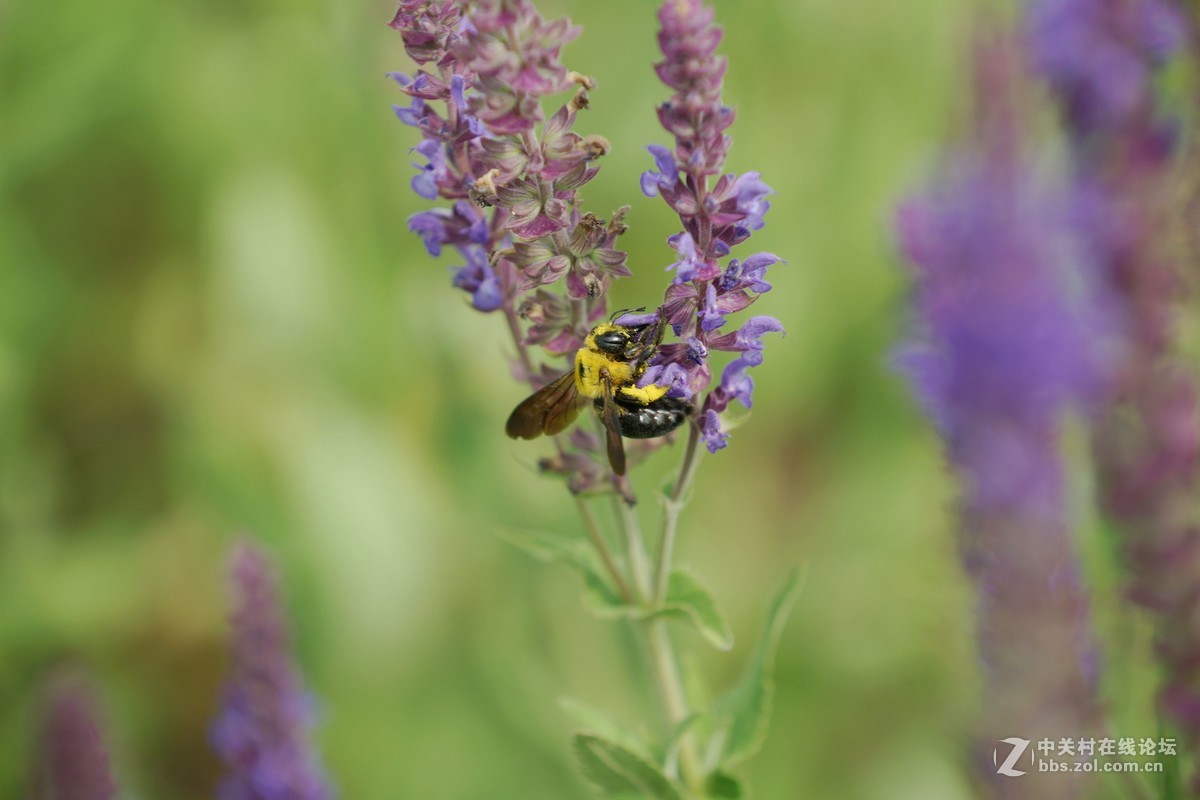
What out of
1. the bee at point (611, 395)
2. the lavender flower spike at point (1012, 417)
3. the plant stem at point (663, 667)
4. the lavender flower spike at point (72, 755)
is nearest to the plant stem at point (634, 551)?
the plant stem at point (663, 667)

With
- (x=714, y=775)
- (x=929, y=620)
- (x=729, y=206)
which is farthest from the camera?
(x=929, y=620)

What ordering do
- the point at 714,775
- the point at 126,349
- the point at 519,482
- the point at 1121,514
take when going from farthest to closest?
the point at 126,349 → the point at 519,482 → the point at 714,775 → the point at 1121,514

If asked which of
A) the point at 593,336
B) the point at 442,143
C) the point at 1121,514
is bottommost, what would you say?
the point at 1121,514

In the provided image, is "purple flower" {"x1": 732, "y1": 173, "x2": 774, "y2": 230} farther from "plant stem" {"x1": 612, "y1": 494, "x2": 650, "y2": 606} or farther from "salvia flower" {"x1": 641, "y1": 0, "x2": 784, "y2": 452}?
"plant stem" {"x1": 612, "y1": 494, "x2": 650, "y2": 606}

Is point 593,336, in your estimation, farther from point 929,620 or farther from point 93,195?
point 93,195

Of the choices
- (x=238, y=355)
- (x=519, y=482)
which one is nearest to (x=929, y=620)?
(x=519, y=482)

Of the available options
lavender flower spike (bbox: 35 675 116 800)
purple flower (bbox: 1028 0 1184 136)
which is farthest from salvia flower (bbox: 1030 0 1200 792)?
lavender flower spike (bbox: 35 675 116 800)

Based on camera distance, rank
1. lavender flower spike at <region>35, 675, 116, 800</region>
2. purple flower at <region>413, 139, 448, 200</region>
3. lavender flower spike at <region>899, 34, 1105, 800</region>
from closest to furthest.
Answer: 1. lavender flower spike at <region>899, 34, 1105, 800</region>
2. purple flower at <region>413, 139, 448, 200</region>
3. lavender flower spike at <region>35, 675, 116, 800</region>
